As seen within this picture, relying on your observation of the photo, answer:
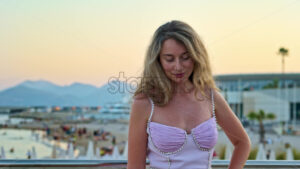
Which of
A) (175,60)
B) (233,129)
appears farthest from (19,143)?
(175,60)

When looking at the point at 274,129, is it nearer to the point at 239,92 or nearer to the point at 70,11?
the point at 239,92

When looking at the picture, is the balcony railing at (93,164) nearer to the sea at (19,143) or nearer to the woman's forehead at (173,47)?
the woman's forehead at (173,47)

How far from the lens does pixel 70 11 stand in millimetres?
6863

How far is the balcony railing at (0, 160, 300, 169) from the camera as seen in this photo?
8.17 ft

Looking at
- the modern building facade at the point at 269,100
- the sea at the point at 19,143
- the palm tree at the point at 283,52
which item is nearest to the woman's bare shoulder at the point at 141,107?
the sea at the point at 19,143

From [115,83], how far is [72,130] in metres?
41.9

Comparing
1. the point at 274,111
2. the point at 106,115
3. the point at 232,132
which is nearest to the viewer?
the point at 232,132

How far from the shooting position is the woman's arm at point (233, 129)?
159 centimetres

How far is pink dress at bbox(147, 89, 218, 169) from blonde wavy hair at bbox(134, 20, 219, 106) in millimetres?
59

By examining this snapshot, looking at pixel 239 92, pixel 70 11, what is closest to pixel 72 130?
pixel 239 92

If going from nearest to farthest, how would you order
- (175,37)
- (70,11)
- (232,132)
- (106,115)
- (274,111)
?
1. (175,37)
2. (232,132)
3. (70,11)
4. (274,111)
5. (106,115)

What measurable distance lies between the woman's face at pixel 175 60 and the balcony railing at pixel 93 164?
1173 mm

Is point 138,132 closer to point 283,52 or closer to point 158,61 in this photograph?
point 158,61

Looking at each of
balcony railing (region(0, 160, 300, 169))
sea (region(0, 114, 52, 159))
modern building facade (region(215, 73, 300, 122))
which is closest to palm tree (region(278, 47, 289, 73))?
modern building facade (region(215, 73, 300, 122))
